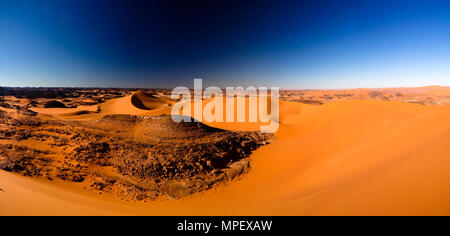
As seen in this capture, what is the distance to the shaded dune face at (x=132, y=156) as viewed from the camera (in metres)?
5.35

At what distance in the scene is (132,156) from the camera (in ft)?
21.7

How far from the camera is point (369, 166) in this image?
4320 mm

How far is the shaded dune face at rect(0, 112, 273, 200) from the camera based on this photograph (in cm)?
535

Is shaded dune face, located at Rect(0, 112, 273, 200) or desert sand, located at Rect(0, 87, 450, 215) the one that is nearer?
desert sand, located at Rect(0, 87, 450, 215)

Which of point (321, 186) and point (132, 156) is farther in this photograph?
point (132, 156)

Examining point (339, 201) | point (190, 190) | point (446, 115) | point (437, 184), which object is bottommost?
point (190, 190)

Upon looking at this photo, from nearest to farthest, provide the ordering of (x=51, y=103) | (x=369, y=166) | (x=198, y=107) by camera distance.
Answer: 1. (x=369, y=166)
2. (x=198, y=107)
3. (x=51, y=103)

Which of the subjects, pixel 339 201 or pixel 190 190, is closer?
pixel 339 201

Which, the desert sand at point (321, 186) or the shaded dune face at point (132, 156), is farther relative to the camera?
the shaded dune face at point (132, 156)
